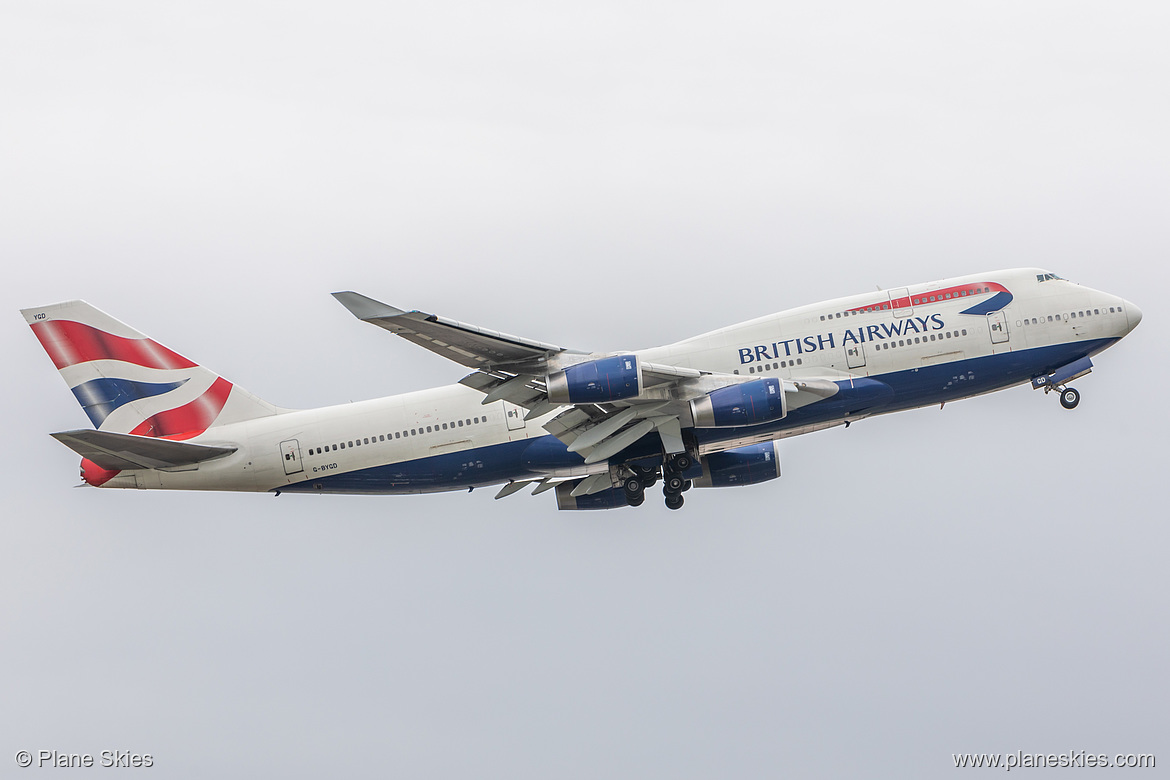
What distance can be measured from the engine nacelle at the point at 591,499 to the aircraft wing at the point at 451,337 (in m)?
10.4

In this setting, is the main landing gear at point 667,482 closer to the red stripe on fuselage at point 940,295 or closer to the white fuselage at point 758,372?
the white fuselage at point 758,372

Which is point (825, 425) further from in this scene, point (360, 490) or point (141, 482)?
point (141, 482)

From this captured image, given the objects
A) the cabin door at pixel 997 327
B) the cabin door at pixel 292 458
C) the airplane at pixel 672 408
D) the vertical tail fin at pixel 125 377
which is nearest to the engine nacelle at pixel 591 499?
the airplane at pixel 672 408

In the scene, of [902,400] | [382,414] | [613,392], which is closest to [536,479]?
[382,414]

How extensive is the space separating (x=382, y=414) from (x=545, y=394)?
23.2ft

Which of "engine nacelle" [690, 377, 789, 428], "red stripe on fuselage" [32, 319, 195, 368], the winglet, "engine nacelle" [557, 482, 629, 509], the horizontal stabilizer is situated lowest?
"engine nacelle" [557, 482, 629, 509]

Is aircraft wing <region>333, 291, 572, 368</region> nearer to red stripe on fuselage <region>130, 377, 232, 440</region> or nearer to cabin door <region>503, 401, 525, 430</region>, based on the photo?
cabin door <region>503, 401, 525, 430</region>

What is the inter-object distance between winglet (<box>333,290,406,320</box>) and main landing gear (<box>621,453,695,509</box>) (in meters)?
12.5

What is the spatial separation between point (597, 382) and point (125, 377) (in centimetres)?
1900

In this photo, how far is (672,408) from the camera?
118ft

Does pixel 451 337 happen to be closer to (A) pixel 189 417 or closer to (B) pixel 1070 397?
(A) pixel 189 417

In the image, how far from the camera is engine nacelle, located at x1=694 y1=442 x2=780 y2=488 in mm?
41438

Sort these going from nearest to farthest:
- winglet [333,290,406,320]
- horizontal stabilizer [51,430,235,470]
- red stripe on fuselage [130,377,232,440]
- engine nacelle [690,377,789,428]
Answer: winglet [333,290,406,320]
engine nacelle [690,377,789,428]
horizontal stabilizer [51,430,235,470]
red stripe on fuselage [130,377,232,440]

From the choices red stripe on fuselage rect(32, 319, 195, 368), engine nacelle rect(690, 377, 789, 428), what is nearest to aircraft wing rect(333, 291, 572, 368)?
engine nacelle rect(690, 377, 789, 428)
